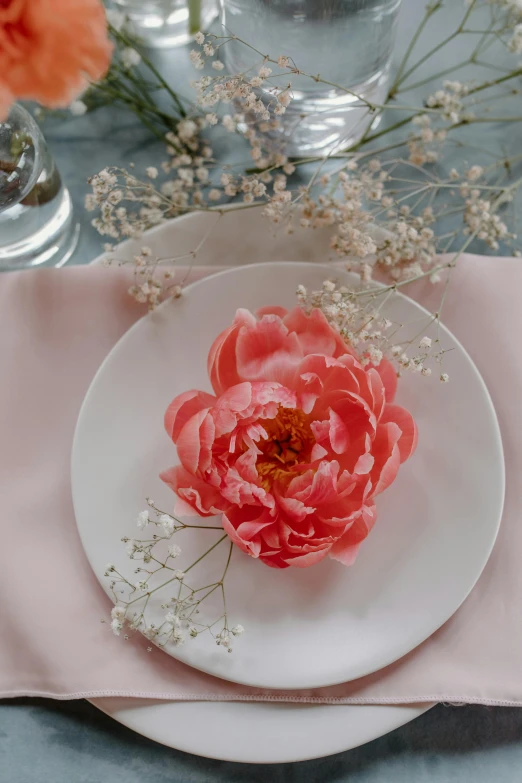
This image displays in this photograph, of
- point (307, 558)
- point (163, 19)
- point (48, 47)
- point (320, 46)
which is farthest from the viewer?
point (163, 19)

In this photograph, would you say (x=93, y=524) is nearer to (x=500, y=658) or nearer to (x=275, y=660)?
(x=275, y=660)

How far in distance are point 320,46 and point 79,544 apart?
1.45 feet

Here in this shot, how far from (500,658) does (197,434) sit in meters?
0.28

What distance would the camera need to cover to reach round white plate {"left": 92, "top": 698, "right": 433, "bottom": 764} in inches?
19.0

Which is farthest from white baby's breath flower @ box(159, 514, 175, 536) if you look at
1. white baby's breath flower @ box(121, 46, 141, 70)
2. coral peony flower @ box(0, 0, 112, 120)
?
white baby's breath flower @ box(121, 46, 141, 70)

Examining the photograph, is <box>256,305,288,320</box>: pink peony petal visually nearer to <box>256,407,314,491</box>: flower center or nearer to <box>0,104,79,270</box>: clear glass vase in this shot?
<box>256,407,314,491</box>: flower center

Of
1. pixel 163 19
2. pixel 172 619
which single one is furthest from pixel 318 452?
pixel 163 19

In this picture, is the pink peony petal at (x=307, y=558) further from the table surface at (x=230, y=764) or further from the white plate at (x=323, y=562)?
the table surface at (x=230, y=764)

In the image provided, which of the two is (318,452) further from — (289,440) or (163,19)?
(163,19)

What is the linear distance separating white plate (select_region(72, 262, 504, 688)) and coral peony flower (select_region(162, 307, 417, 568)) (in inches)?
2.4

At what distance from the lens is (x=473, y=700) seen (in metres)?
0.49

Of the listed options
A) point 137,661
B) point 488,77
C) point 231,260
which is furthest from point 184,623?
point 488,77

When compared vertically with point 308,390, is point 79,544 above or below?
below

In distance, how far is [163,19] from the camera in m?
0.70
